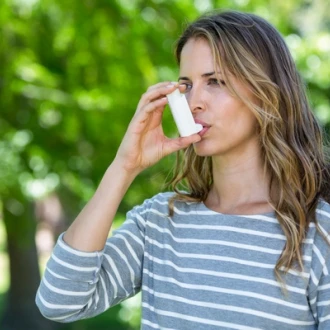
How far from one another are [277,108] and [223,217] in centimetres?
32

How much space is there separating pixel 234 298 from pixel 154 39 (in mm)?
2931

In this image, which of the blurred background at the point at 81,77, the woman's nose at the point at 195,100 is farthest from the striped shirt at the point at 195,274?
the blurred background at the point at 81,77

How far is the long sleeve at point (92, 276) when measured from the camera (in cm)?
208

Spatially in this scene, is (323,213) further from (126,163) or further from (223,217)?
(126,163)

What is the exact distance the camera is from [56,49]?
5102 millimetres

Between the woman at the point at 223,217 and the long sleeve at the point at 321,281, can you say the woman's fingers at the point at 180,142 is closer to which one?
the woman at the point at 223,217

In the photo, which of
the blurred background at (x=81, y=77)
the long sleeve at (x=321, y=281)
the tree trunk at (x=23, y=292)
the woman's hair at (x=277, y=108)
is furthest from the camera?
the tree trunk at (x=23, y=292)

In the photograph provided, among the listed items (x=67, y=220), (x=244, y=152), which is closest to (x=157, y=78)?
(x=244, y=152)

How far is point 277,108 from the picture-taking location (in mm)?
2143

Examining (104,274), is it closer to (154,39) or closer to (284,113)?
(284,113)

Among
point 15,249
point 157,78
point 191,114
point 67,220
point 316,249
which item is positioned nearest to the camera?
point 316,249

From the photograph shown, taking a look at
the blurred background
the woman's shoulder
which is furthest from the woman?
the blurred background

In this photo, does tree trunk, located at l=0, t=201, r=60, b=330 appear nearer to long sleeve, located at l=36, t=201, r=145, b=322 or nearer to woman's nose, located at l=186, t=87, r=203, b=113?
long sleeve, located at l=36, t=201, r=145, b=322

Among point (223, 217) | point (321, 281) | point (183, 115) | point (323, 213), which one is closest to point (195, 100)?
point (183, 115)
